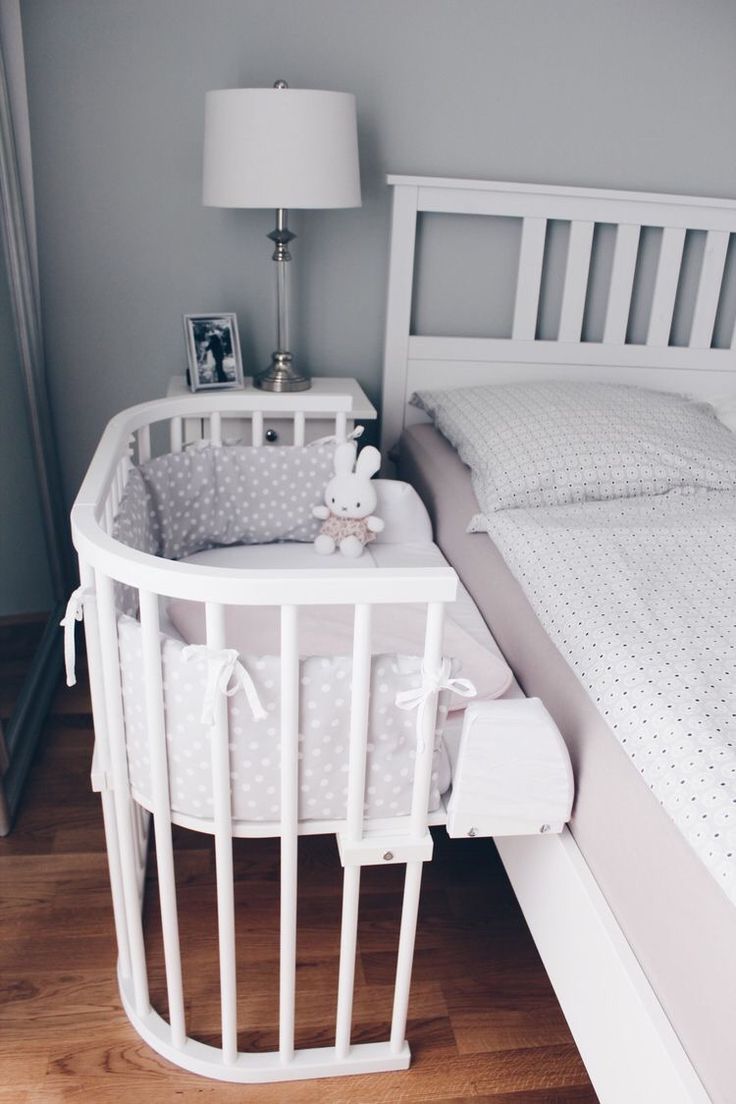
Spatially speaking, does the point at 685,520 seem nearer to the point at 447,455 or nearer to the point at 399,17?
the point at 447,455

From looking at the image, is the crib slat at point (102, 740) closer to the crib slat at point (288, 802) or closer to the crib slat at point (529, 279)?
the crib slat at point (288, 802)

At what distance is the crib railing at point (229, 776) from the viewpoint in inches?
37.6

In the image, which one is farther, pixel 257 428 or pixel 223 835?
pixel 257 428

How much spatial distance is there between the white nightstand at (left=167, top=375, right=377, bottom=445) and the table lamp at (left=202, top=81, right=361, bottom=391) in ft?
1.44

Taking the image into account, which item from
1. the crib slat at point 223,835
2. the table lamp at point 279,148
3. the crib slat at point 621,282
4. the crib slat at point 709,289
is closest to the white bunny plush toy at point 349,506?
the table lamp at point 279,148

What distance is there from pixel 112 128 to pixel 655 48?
4.50 feet

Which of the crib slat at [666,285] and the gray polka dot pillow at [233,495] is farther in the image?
the crib slat at [666,285]

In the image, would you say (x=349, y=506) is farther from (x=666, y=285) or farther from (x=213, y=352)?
(x=666, y=285)

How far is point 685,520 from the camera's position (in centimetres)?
166

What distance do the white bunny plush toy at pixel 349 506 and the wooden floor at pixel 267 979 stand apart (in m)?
0.60

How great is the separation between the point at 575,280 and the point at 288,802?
1.70 m

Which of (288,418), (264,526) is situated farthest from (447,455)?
(264,526)

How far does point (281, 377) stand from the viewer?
2.11 metres

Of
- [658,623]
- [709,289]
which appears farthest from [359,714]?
[709,289]
